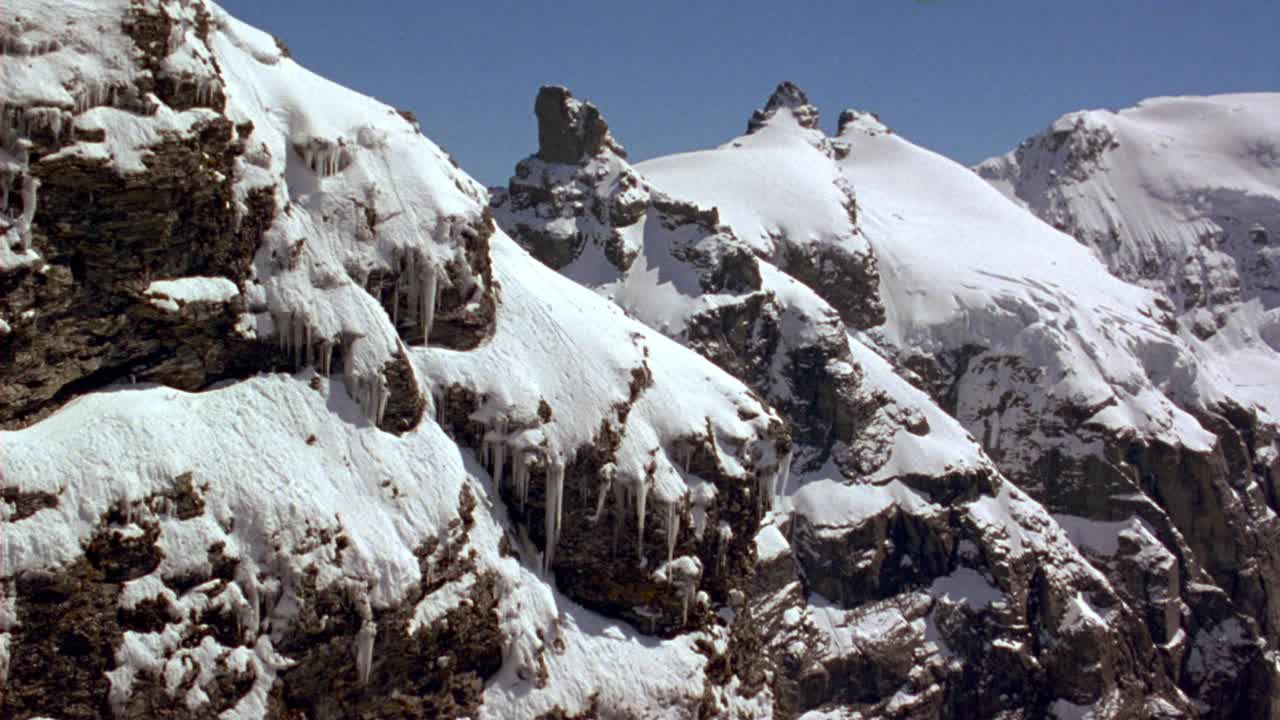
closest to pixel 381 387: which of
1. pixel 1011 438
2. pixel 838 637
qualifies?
pixel 838 637

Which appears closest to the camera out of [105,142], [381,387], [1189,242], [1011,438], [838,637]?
[105,142]

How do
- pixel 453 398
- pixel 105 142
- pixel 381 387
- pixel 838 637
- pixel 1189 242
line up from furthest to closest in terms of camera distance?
pixel 1189 242, pixel 838 637, pixel 453 398, pixel 381 387, pixel 105 142

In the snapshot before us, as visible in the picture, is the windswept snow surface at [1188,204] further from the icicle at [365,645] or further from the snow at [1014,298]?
the icicle at [365,645]

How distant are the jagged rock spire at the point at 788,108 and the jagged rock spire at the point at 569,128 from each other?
41408 millimetres

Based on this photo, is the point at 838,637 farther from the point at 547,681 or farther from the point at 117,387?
the point at 117,387

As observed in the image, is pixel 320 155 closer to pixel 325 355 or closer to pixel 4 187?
pixel 325 355

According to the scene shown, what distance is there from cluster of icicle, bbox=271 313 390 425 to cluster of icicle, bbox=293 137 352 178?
19.5 feet

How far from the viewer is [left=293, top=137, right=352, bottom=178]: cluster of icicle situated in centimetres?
3784

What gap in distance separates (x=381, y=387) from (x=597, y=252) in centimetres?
5530

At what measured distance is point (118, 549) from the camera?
28.3 m

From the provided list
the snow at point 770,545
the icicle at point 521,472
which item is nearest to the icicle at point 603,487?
the icicle at point 521,472

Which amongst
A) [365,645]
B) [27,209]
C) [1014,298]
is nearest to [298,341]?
[27,209]

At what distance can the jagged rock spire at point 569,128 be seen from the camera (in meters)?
94.1

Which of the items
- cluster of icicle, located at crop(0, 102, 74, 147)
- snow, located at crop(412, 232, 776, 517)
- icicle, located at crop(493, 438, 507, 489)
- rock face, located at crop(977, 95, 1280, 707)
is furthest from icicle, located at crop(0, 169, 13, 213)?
rock face, located at crop(977, 95, 1280, 707)
